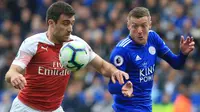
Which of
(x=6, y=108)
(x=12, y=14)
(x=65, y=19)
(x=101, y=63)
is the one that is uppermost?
(x=65, y=19)

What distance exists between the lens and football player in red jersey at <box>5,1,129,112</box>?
25.6 ft

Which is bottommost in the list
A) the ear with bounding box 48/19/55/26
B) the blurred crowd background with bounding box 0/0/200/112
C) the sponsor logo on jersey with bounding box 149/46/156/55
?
the blurred crowd background with bounding box 0/0/200/112

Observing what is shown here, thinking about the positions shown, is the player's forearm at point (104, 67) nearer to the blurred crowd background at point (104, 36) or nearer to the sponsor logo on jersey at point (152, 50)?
the sponsor logo on jersey at point (152, 50)

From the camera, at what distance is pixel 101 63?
8.03 meters

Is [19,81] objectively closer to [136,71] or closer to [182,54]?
[136,71]

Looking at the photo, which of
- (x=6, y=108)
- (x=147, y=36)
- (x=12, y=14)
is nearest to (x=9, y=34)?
(x=12, y=14)

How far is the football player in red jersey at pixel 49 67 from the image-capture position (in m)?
7.79

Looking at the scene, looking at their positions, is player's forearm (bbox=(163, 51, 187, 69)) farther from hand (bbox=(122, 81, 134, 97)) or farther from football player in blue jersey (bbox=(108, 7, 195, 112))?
hand (bbox=(122, 81, 134, 97))

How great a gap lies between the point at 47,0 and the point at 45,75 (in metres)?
11.6

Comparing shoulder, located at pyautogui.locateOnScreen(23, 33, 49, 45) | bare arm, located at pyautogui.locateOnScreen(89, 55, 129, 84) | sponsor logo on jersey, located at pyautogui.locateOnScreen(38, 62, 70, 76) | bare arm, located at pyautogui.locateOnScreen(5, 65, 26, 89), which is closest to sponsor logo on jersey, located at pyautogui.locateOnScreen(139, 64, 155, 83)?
bare arm, located at pyautogui.locateOnScreen(89, 55, 129, 84)

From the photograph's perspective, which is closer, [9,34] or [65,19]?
[65,19]

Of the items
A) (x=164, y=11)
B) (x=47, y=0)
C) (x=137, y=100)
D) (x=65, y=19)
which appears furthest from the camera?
(x=47, y=0)

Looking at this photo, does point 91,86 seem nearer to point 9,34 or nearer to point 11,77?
point 9,34

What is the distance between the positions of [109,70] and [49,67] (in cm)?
76
